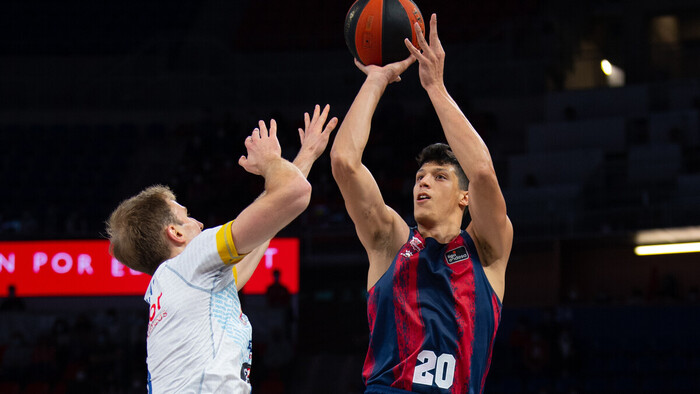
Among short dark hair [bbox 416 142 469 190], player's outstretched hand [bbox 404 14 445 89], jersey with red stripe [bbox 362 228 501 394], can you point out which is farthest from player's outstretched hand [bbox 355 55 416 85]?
jersey with red stripe [bbox 362 228 501 394]

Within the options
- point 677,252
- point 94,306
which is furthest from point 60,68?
point 677,252

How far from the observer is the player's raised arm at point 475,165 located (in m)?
3.36

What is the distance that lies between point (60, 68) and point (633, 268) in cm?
1378

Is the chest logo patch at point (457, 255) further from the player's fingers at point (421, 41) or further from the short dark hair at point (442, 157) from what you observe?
the player's fingers at point (421, 41)

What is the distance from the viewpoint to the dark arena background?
41.0 ft

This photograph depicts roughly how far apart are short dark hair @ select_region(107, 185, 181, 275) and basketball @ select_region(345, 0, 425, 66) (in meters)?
1.33

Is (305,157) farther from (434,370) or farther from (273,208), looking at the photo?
(434,370)

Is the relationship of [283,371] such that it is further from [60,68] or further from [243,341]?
[60,68]

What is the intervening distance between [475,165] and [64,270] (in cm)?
1129

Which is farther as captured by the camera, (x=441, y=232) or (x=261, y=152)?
(x=441, y=232)

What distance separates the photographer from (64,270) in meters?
13.3

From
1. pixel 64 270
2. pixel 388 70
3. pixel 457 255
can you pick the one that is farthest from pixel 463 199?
pixel 64 270

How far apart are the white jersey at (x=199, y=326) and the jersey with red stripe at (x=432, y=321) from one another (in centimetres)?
61

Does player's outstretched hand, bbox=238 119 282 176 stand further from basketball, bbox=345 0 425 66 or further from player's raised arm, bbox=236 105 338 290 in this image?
basketball, bbox=345 0 425 66
